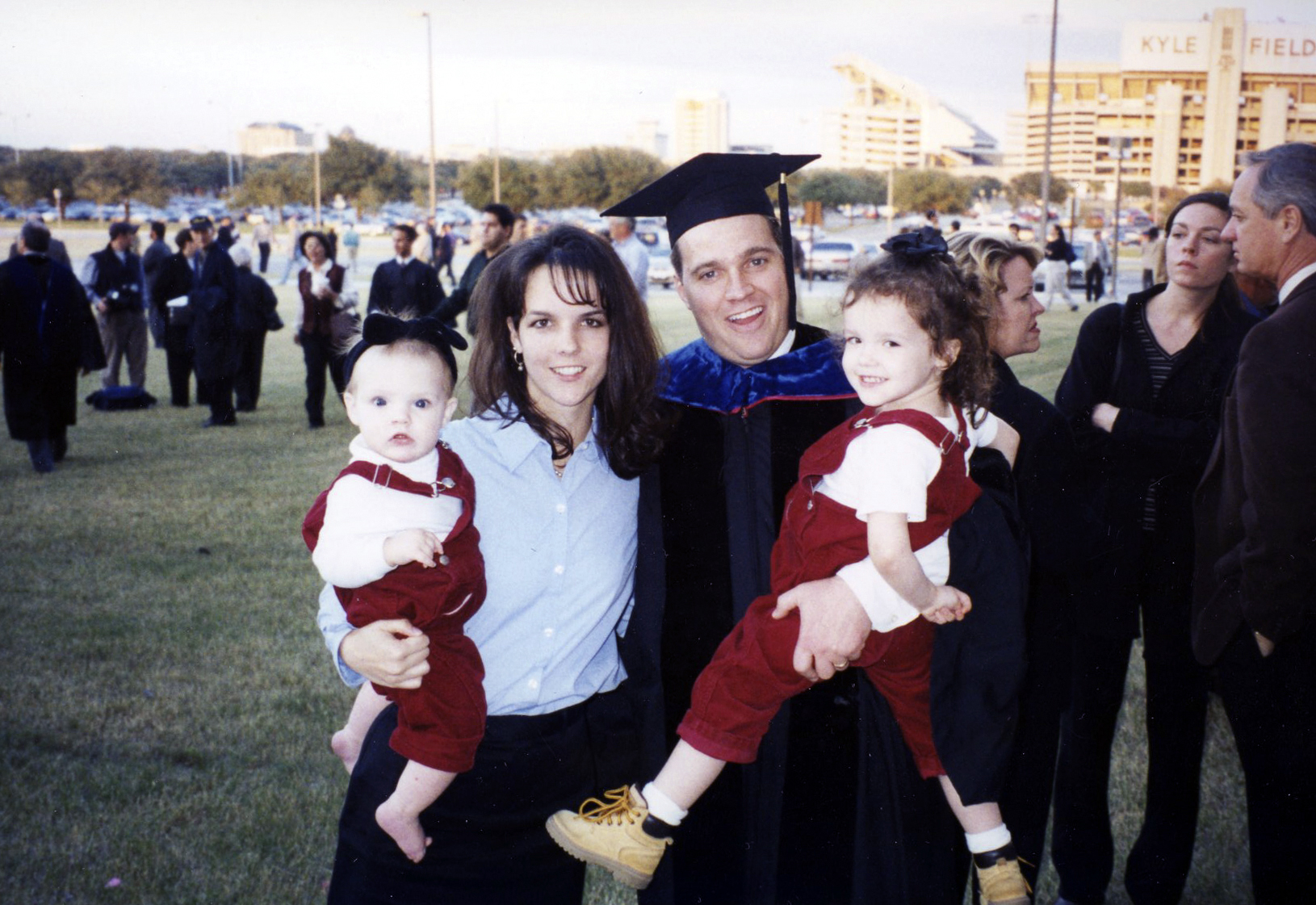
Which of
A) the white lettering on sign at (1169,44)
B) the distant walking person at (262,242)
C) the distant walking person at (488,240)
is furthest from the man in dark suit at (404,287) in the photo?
the distant walking person at (262,242)

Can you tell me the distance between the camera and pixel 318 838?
3.70 m

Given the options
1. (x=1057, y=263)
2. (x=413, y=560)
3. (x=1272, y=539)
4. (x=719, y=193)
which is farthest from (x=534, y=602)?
(x=1057, y=263)

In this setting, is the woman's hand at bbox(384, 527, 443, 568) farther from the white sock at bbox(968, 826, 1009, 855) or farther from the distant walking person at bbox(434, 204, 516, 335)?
the distant walking person at bbox(434, 204, 516, 335)

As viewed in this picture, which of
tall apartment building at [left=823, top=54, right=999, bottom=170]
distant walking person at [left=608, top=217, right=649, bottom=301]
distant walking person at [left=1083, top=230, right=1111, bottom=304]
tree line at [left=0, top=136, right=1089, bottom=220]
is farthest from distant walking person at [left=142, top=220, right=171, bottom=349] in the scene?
tall apartment building at [left=823, top=54, right=999, bottom=170]

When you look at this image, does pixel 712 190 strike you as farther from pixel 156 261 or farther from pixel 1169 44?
pixel 1169 44

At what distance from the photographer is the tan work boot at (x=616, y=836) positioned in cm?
202

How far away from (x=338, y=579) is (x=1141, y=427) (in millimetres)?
2457

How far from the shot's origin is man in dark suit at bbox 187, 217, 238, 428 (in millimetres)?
10695

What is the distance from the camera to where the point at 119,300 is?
11820 millimetres

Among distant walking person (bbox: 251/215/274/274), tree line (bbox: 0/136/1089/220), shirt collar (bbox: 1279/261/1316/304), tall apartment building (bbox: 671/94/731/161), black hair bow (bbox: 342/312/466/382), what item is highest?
tall apartment building (bbox: 671/94/731/161)

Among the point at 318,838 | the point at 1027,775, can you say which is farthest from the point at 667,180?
the point at 318,838

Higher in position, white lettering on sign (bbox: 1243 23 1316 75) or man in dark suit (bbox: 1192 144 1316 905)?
white lettering on sign (bbox: 1243 23 1316 75)

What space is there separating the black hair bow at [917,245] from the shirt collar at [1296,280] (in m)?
1.02

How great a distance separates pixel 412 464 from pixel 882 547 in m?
Answer: 0.87
